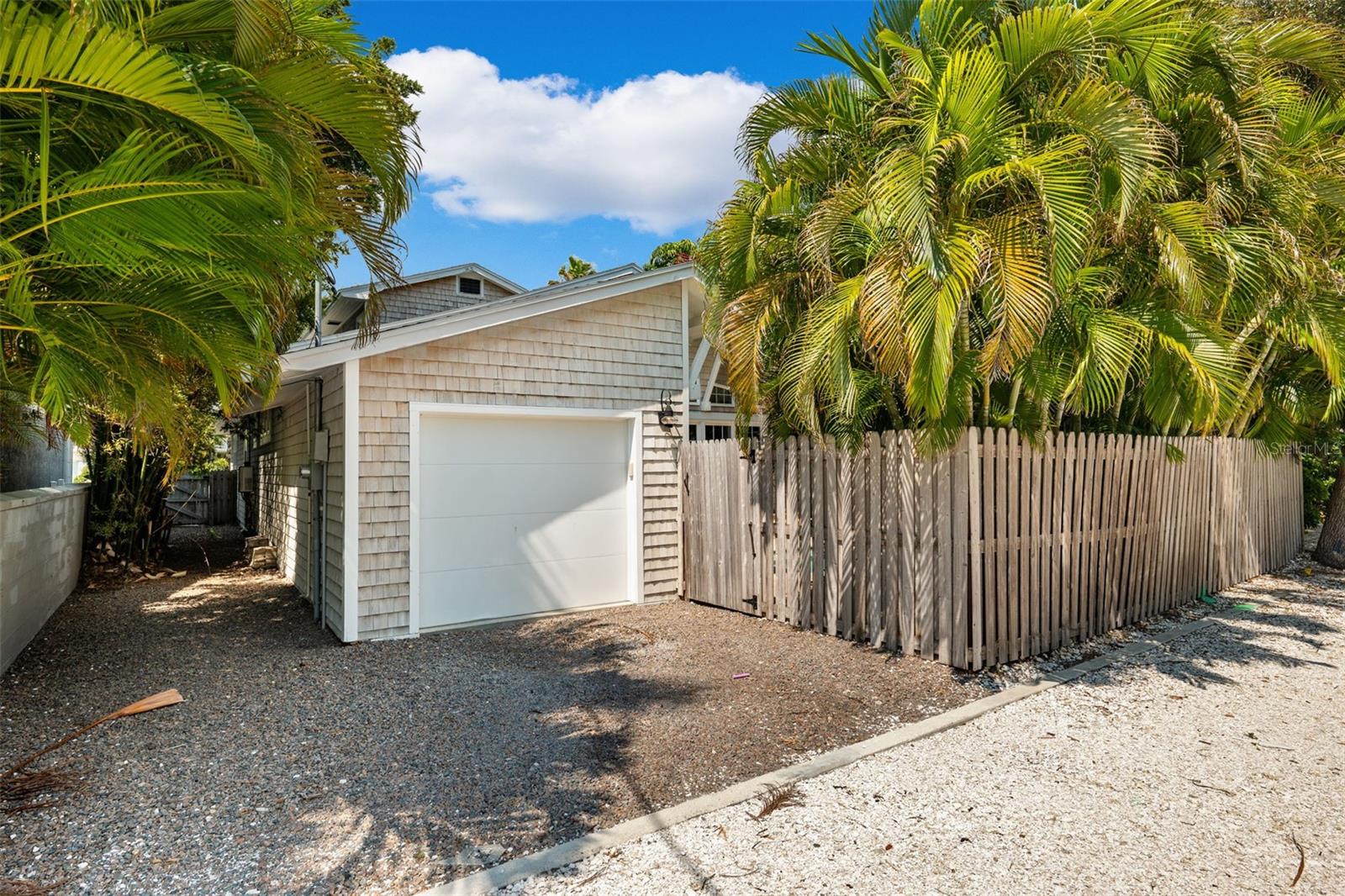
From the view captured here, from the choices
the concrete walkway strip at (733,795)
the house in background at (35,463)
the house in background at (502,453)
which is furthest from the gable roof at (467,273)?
the concrete walkway strip at (733,795)

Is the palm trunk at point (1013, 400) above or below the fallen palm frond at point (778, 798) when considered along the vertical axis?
above

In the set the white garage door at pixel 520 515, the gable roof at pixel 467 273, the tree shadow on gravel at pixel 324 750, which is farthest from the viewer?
the gable roof at pixel 467 273

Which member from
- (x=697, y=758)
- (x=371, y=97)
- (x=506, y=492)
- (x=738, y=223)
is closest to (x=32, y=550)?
(x=506, y=492)

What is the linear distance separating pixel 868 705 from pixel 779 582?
2.26 metres

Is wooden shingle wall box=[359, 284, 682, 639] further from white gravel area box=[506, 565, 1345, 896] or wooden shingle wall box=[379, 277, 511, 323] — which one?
wooden shingle wall box=[379, 277, 511, 323]

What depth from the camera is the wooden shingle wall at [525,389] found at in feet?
21.0

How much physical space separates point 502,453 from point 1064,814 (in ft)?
18.1

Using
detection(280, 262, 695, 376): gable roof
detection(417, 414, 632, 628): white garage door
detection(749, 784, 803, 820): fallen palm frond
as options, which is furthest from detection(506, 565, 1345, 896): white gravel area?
detection(280, 262, 695, 376): gable roof

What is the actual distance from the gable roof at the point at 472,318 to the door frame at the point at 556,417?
0.64 metres

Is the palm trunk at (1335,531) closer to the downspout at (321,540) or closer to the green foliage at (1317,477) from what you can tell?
the green foliage at (1317,477)

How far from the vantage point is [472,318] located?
22.0ft

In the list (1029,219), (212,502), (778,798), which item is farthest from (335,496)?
(212,502)

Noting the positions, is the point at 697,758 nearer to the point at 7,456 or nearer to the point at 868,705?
the point at 868,705

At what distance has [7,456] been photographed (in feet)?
23.2
